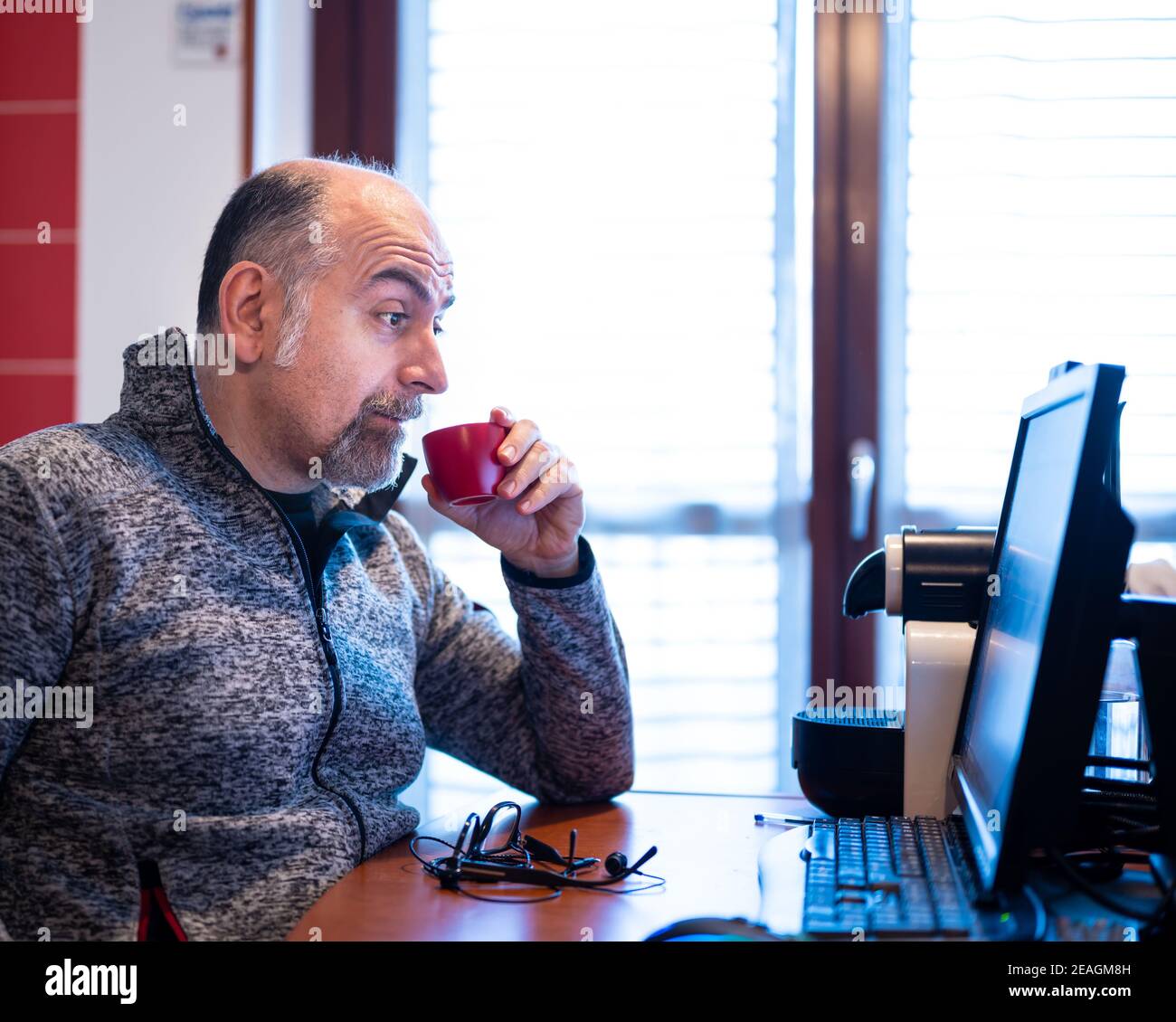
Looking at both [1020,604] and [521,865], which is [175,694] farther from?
[1020,604]

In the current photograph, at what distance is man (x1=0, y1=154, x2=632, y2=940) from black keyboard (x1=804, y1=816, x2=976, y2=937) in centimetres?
42

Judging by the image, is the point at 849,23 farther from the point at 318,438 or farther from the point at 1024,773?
the point at 1024,773

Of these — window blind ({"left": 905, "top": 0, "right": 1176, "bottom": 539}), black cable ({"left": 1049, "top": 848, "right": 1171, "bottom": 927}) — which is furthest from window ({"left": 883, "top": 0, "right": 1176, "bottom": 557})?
black cable ({"left": 1049, "top": 848, "right": 1171, "bottom": 927})

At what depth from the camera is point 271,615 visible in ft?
3.71

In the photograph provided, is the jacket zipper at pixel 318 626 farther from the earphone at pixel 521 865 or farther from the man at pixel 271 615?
the earphone at pixel 521 865

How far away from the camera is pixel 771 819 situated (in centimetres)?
114

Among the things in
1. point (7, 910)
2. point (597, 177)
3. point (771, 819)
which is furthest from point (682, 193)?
point (7, 910)

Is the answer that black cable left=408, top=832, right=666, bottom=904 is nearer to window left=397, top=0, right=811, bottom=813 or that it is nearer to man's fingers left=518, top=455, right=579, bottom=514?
man's fingers left=518, top=455, right=579, bottom=514

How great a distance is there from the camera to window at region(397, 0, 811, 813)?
7.20 feet

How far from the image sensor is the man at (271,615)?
3.39 feet

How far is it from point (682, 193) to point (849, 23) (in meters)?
0.48

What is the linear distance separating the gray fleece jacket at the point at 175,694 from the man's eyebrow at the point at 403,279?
9.6 inches

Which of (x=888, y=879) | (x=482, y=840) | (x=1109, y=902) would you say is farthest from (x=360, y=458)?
(x=1109, y=902)

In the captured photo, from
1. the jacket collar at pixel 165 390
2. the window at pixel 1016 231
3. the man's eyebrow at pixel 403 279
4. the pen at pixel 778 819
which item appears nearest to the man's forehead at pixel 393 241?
the man's eyebrow at pixel 403 279
